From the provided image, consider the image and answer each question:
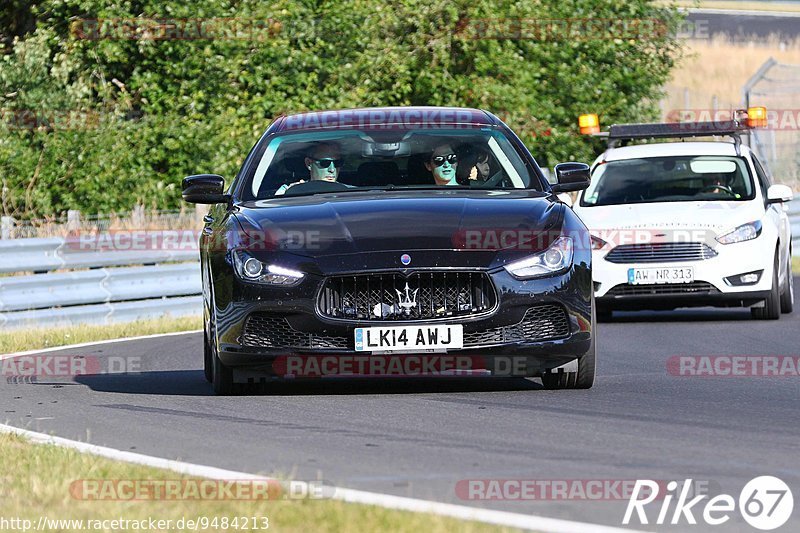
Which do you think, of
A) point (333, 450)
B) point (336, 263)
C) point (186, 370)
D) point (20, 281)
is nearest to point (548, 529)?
point (333, 450)

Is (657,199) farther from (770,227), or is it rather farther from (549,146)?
(549,146)

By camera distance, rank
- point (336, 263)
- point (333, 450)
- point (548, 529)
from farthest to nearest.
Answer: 1. point (336, 263)
2. point (333, 450)
3. point (548, 529)

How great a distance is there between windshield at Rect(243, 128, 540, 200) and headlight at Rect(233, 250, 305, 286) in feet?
3.42

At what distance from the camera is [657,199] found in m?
15.4

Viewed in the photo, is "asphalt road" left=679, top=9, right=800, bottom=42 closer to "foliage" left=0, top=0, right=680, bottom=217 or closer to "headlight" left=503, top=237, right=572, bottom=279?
"foliage" left=0, top=0, right=680, bottom=217

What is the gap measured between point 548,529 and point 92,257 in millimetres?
12263

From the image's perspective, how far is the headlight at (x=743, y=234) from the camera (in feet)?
47.4

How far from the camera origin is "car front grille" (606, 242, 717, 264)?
1442cm

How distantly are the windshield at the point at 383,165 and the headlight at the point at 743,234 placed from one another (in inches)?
198

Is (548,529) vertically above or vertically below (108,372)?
above

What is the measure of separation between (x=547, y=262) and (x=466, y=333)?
21.2 inches
